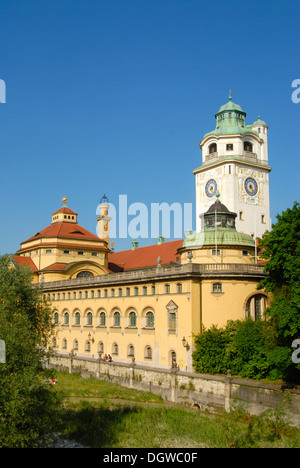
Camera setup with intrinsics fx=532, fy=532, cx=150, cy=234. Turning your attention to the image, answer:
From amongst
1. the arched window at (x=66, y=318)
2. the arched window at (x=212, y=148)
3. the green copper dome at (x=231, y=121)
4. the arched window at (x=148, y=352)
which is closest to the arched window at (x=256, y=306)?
the arched window at (x=148, y=352)

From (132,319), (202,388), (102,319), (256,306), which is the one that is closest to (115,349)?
(102,319)

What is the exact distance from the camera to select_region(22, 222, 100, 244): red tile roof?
65.1 meters

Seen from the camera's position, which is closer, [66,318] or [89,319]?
[89,319]

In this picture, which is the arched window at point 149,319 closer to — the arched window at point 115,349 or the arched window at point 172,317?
the arched window at point 172,317

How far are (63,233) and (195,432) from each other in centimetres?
4080

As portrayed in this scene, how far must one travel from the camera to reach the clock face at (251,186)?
67.0 m

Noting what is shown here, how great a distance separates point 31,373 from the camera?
23391 mm

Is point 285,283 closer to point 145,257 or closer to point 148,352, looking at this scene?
point 148,352

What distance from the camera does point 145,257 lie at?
2635 inches

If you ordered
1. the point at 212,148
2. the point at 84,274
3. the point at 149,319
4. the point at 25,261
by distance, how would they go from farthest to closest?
1. the point at 212,148
2. the point at 25,261
3. the point at 84,274
4. the point at 149,319

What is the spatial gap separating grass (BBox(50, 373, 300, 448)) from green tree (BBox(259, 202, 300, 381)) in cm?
320

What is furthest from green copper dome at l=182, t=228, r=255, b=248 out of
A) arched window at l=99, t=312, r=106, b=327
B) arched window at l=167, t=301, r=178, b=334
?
arched window at l=99, t=312, r=106, b=327

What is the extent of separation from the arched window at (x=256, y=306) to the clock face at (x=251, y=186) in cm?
2827

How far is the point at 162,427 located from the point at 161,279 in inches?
580
